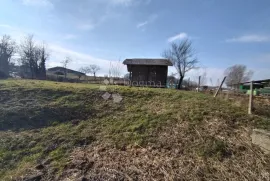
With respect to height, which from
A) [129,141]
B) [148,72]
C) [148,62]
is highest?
[148,62]

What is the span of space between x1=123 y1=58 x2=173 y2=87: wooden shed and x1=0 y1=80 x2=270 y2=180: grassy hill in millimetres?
11993

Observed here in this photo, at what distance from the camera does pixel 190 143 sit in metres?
3.98

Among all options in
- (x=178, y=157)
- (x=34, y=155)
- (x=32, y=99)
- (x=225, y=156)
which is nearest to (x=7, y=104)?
(x=32, y=99)

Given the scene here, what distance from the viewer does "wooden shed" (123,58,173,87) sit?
18.9 metres

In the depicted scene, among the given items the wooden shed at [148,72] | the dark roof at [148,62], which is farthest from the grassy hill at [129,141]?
the dark roof at [148,62]

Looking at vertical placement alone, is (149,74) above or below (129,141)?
above

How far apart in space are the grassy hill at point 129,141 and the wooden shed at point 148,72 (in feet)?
39.3

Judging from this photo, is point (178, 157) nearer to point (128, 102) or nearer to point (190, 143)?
point (190, 143)

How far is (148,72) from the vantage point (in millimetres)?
19297

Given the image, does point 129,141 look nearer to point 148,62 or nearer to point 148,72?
point 148,72

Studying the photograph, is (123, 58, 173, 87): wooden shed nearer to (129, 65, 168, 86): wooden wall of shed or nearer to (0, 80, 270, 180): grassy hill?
(129, 65, 168, 86): wooden wall of shed

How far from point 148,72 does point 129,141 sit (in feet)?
50.8

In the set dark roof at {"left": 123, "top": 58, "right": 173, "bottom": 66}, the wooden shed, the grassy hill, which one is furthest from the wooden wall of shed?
the grassy hill

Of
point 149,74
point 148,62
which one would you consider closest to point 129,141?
point 149,74
